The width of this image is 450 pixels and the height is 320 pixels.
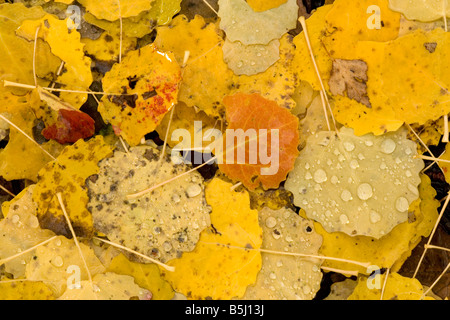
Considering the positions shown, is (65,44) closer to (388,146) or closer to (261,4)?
(261,4)

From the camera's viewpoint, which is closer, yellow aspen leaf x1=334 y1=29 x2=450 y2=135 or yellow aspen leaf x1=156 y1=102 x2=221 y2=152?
yellow aspen leaf x1=334 y1=29 x2=450 y2=135

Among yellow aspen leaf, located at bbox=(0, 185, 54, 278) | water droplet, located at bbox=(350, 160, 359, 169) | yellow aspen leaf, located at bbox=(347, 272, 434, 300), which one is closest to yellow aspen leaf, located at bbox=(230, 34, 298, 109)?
water droplet, located at bbox=(350, 160, 359, 169)

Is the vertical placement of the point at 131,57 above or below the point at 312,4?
below

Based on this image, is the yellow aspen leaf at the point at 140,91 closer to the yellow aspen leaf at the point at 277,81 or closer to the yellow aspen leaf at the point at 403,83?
the yellow aspen leaf at the point at 277,81

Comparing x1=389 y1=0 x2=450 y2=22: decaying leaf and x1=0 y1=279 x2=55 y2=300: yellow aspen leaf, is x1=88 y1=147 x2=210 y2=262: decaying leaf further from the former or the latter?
x1=389 y1=0 x2=450 y2=22: decaying leaf

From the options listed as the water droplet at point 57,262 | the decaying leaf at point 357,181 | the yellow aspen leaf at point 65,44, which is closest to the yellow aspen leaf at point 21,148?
the yellow aspen leaf at point 65,44
